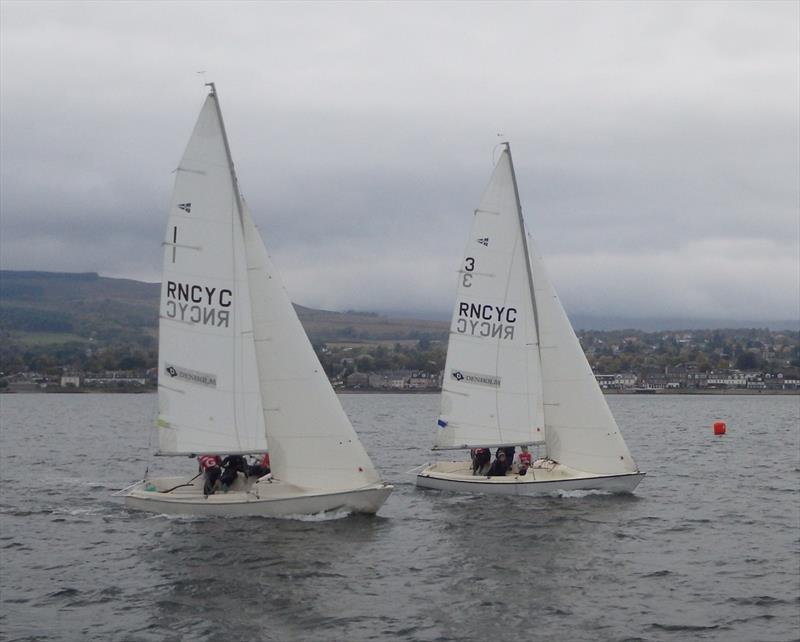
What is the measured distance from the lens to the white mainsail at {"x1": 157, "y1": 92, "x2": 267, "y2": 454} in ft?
72.7

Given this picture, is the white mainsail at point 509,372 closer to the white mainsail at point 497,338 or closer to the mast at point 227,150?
the white mainsail at point 497,338

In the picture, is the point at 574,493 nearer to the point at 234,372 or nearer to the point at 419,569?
the point at 419,569

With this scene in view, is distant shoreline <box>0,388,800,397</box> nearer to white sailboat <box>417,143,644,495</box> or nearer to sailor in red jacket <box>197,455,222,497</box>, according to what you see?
white sailboat <box>417,143,644,495</box>

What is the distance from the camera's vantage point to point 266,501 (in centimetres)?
2231

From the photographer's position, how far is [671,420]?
78125 millimetres

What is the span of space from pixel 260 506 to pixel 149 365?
139 metres

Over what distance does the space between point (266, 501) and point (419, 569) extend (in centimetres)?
432

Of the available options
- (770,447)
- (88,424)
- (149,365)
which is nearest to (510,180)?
(770,447)

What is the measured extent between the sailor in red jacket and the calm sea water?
0.79 meters

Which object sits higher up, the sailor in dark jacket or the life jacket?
the life jacket

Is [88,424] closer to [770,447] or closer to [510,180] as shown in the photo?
[770,447]

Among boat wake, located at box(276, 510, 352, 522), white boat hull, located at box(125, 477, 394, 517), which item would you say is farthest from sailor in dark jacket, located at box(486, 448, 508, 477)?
boat wake, located at box(276, 510, 352, 522)

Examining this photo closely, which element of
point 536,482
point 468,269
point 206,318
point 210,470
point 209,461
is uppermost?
point 468,269

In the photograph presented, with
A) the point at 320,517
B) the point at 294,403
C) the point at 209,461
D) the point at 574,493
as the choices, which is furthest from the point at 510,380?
the point at 209,461
